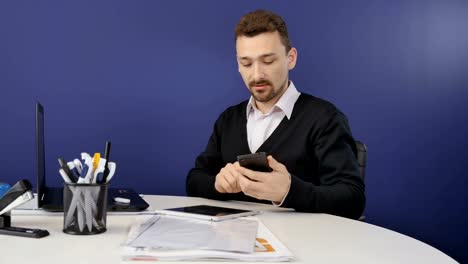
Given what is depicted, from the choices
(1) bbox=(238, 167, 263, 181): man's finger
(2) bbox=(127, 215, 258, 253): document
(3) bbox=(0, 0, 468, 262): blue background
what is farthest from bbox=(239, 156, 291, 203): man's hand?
(3) bbox=(0, 0, 468, 262): blue background

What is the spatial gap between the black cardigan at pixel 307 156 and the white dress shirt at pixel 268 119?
22 millimetres

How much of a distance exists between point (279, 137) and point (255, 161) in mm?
468

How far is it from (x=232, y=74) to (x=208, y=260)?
1.60 meters

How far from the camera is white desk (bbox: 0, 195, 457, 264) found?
2.92 ft

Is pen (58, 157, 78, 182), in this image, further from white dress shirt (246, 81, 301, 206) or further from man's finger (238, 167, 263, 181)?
white dress shirt (246, 81, 301, 206)

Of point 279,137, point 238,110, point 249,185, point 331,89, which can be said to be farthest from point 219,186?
point 331,89

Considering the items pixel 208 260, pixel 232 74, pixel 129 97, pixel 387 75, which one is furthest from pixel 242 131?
pixel 208 260

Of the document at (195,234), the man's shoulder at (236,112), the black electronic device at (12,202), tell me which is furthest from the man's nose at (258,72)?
the black electronic device at (12,202)

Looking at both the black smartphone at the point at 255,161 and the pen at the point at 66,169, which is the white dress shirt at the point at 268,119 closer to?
the black smartphone at the point at 255,161

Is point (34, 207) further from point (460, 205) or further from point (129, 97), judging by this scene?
point (460, 205)

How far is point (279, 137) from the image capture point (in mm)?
Answer: 1771

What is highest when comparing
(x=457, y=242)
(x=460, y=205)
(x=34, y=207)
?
(x=34, y=207)

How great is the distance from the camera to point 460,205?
2.39 metres

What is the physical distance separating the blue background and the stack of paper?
49.4 inches
